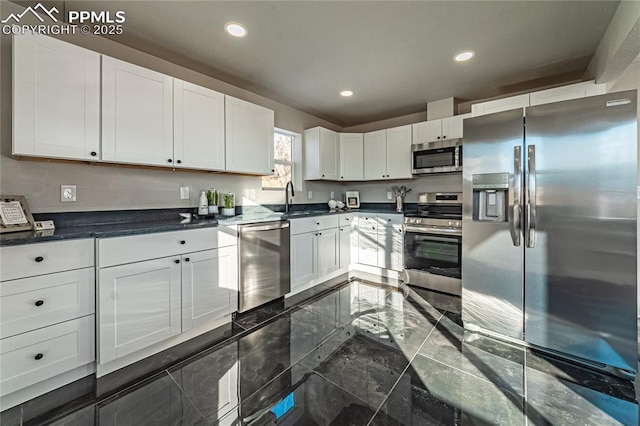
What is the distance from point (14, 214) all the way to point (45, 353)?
2.86ft

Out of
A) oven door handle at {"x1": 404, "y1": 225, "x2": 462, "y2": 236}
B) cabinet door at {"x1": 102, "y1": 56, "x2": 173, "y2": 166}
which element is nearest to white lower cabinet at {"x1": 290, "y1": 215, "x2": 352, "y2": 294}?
oven door handle at {"x1": 404, "y1": 225, "x2": 462, "y2": 236}

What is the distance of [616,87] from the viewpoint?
2662mm

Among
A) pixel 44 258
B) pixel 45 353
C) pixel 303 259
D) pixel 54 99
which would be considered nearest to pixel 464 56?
pixel 303 259

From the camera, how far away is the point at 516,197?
1963mm

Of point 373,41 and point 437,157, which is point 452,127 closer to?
point 437,157

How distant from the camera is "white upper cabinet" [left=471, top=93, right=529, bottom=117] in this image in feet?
9.29

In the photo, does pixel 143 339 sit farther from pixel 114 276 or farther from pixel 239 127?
pixel 239 127

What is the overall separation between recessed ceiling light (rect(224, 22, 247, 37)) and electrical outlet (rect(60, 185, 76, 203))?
1686 millimetres

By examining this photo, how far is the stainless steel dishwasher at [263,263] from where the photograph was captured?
244cm

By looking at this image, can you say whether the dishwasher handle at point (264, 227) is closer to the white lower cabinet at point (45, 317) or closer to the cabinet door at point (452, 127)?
the white lower cabinet at point (45, 317)

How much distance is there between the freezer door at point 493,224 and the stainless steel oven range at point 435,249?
30.2 inches

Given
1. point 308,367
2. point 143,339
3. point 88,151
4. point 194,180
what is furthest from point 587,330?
point 88,151

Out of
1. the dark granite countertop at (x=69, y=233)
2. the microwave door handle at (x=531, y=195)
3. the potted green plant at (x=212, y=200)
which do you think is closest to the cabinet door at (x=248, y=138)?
the potted green plant at (x=212, y=200)

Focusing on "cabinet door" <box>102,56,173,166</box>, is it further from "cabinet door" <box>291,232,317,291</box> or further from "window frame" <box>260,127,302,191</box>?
"window frame" <box>260,127,302,191</box>
